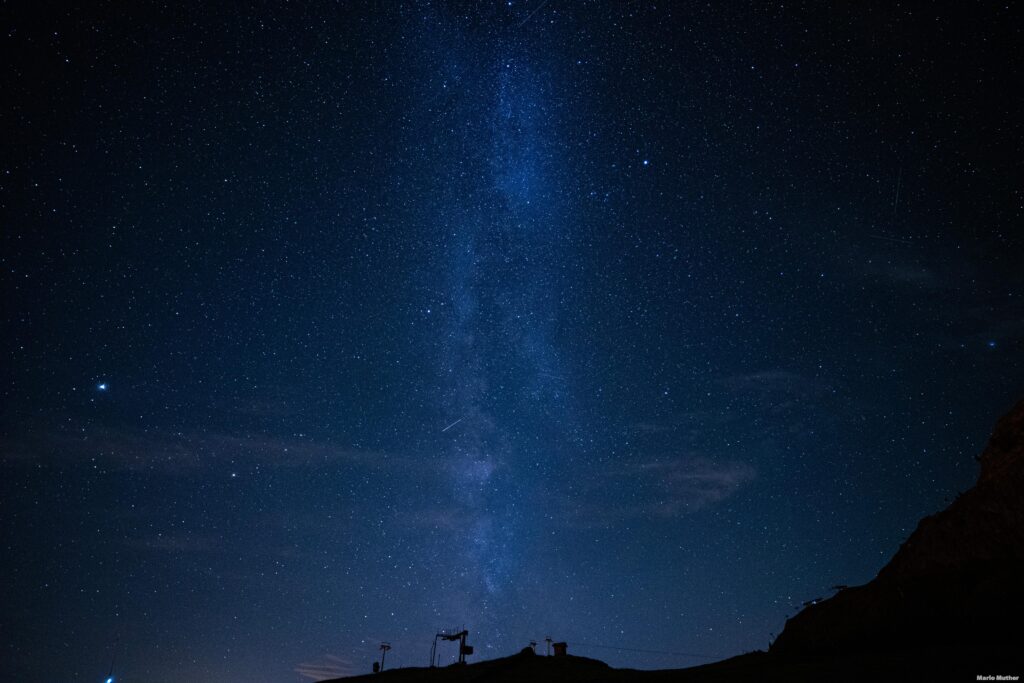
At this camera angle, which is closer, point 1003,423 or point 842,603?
point 842,603

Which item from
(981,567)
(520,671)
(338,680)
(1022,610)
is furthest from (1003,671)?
(338,680)

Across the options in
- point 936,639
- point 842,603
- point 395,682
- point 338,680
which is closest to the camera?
point 936,639

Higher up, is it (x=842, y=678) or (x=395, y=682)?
(x=395, y=682)

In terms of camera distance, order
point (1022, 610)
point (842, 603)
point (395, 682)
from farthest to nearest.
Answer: point (395, 682)
point (842, 603)
point (1022, 610)

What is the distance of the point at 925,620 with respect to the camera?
1464cm

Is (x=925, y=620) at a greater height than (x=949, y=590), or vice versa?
(x=949, y=590)

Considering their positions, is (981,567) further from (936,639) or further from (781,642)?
(781,642)

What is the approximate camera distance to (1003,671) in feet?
28.9

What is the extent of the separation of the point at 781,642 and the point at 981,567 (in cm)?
666

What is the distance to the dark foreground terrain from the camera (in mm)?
10508

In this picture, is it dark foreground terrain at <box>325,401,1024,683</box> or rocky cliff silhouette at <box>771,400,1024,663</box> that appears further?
rocky cliff silhouette at <box>771,400,1024,663</box>

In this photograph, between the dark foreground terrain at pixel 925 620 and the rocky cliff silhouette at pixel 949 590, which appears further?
the rocky cliff silhouette at pixel 949 590

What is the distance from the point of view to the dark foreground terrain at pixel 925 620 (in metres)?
10.5

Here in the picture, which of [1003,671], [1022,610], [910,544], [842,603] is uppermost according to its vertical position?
[910,544]
